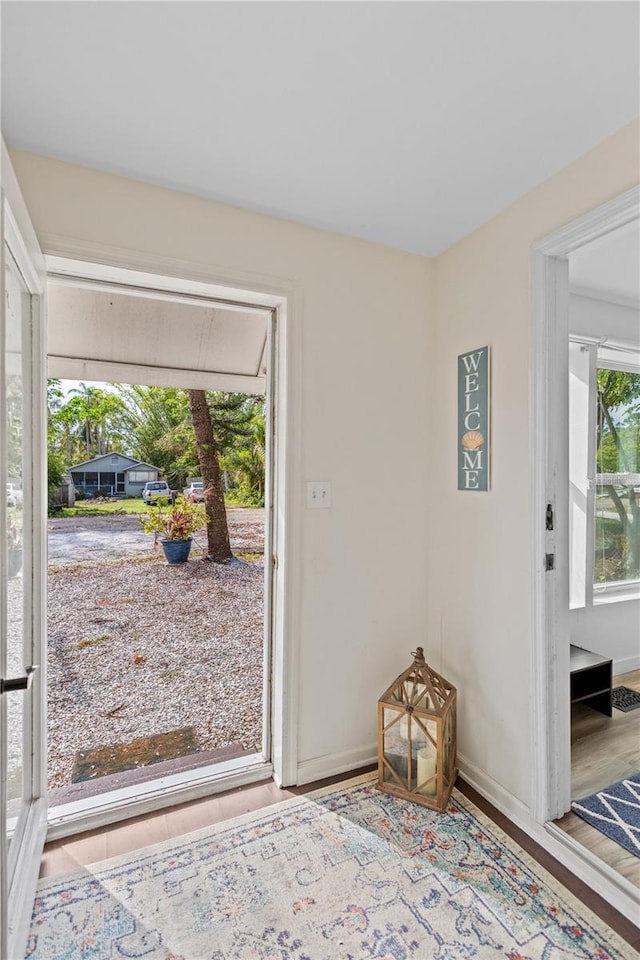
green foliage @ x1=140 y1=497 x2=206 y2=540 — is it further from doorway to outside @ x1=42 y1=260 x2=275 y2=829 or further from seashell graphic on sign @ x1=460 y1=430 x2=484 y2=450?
seashell graphic on sign @ x1=460 y1=430 x2=484 y2=450

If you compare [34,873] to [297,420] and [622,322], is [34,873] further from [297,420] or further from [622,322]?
[622,322]

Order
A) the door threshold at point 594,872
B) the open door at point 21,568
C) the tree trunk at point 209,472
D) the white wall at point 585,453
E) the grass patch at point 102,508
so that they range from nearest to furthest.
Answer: the open door at point 21,568, the door threshold at point 594,872, the grass patch at point 102,508, the tree trunk at point 209,472, the white wall at point 585,453

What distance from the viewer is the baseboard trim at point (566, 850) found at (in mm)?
1504

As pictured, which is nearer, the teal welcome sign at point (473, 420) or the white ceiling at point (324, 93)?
the white ceiling at point (324, 93)

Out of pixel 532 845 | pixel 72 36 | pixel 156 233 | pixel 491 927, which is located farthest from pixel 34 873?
pixel 72 36

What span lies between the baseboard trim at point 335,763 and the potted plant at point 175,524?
3.58 ft

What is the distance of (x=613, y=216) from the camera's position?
1545 mm

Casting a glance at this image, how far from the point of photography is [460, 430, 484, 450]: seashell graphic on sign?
2.07 meters

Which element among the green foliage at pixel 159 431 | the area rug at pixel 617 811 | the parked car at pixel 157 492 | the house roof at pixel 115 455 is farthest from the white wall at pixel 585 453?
the house roof at pixel 115 455

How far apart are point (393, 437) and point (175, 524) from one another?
3.67ft

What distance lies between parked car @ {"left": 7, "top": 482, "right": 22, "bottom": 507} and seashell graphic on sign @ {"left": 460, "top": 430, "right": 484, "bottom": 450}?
5.73ft

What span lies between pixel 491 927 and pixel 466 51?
8.20ft

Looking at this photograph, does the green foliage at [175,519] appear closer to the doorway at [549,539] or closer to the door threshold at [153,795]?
the door threshold at [153,795]

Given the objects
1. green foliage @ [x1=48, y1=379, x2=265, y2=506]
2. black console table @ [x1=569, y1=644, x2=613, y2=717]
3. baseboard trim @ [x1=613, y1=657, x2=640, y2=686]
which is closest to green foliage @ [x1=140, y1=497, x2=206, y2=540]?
green foliage @ [x1=48, y1=379, x2=265, y2=506]
